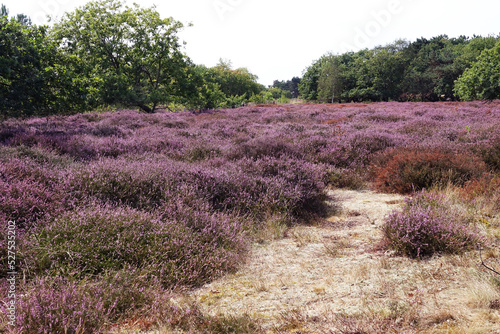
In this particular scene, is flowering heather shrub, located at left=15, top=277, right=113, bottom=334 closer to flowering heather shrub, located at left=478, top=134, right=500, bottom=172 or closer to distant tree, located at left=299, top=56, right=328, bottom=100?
flowering heather shrub, located at left=478, top=134, right=500, bottom=172

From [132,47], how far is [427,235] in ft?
78.7

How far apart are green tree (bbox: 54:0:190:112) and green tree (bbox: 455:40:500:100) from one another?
26035 millimetres

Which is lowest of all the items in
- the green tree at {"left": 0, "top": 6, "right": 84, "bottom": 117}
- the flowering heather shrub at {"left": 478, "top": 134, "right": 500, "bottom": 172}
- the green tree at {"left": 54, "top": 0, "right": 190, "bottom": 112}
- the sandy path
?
the sandy path

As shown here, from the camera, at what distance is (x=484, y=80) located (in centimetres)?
2644

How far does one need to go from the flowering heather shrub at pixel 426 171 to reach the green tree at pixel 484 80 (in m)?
26.5

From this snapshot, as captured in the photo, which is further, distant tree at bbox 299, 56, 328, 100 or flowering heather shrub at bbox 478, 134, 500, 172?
distant tree at bbox 299, 56, 328, 100

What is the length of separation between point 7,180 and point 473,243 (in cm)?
534

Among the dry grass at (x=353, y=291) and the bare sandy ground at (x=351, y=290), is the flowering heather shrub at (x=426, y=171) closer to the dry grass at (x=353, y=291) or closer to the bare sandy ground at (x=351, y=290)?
the dry grass at (x=353, y=291)

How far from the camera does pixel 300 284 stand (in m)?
2.67

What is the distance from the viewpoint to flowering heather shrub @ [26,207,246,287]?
264cm

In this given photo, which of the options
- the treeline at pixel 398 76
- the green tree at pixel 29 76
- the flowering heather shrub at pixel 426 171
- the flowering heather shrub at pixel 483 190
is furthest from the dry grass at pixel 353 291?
the treeline at pixel 398 76

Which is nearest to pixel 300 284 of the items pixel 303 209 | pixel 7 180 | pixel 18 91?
pixel 303 209

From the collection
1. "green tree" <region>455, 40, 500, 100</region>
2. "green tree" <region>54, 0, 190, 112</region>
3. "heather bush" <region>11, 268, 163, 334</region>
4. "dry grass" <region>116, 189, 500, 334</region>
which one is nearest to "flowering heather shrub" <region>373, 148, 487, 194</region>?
"dry grass" <region>116, 189, 500, 334</region>

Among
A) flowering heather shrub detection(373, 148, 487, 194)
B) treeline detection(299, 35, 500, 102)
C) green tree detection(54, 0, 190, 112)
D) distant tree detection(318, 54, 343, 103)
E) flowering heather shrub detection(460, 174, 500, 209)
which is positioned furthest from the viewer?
distant tree detection(318, 54, 343, 103)
